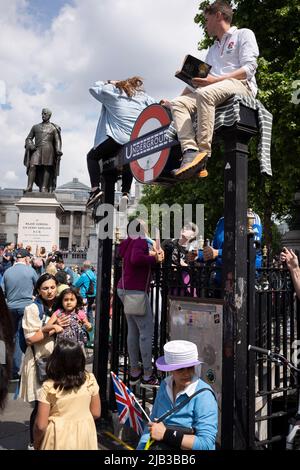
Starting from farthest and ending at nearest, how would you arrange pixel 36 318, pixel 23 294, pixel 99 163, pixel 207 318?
pixel 23 294 < pixel 99 163 < pixel 36 318 < pixel 207 318

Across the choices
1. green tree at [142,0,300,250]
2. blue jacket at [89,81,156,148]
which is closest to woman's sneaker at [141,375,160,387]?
blue jacket at [89,81,156,148]

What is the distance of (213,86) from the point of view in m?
3.85

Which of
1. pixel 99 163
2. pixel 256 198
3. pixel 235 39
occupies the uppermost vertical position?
pixel 256 198

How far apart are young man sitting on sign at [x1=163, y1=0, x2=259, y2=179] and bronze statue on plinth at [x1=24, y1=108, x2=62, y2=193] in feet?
44.1

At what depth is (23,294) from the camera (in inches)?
304

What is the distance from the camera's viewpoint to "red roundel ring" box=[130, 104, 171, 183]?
4.50 m

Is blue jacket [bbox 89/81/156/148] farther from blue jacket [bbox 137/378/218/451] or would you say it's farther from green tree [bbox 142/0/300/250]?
green tree [bbox 142/0/300/250]

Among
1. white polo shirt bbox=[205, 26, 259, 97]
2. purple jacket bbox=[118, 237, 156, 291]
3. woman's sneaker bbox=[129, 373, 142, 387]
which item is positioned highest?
white polo shirt bbox=[205, 26, 259, 97]

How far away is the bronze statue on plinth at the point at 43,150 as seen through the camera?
1709cm

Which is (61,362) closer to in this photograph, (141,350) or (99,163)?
(141,350)

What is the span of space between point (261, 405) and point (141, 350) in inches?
54.1
